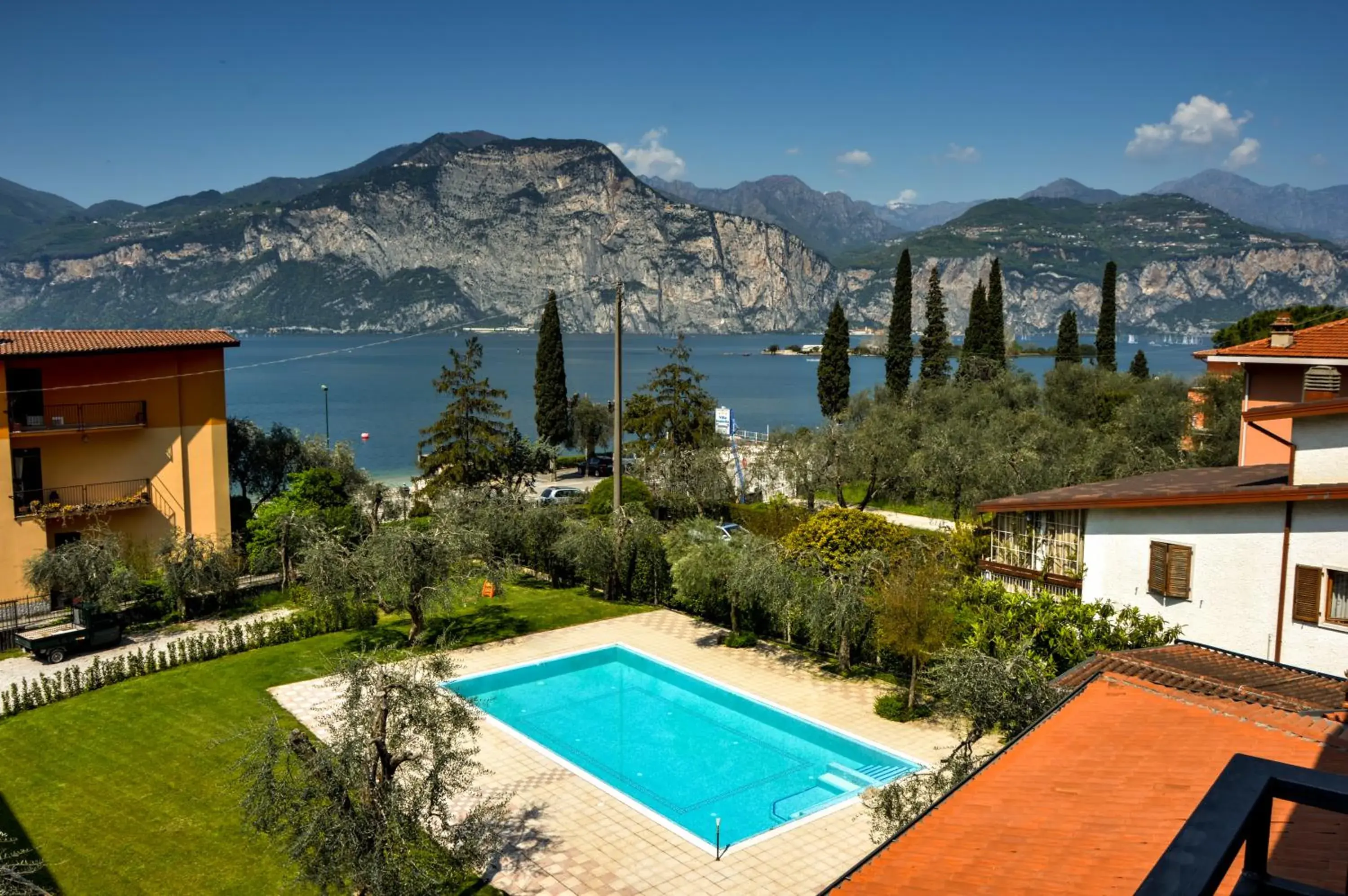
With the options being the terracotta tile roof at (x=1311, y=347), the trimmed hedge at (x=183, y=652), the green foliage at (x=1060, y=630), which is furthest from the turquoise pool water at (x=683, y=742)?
the terracotta tile roof at (x=1311, y=347)

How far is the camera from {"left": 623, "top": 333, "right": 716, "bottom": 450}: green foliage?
128ft

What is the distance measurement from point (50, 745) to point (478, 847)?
935 cm

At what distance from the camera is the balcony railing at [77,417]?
24.1m

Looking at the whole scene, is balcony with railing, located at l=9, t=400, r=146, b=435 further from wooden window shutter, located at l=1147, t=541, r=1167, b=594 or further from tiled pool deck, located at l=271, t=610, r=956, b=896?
wooden window shutter, located at l=1147, t=541, r=1167, b=594

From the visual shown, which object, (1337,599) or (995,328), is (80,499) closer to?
(1337,599)

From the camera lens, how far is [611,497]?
30.8 metres

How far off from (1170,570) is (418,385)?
370 ft

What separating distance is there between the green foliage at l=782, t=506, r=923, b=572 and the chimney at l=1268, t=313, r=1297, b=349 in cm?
836

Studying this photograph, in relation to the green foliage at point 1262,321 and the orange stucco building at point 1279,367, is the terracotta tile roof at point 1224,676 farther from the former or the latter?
the green foliage at point 1262,321

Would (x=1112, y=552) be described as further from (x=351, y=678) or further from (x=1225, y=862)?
(x=1225, y=862)

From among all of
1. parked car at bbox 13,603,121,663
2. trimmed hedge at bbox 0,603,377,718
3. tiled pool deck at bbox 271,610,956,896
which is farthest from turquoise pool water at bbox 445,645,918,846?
parked car at bbox 13,603,121,663

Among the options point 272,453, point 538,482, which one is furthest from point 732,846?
point 538,482

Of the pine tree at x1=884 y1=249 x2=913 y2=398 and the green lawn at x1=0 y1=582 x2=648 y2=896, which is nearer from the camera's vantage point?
the green lawn at x1=0 y1=582 x2=648 y2=896

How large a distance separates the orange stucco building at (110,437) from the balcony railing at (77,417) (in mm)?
29
